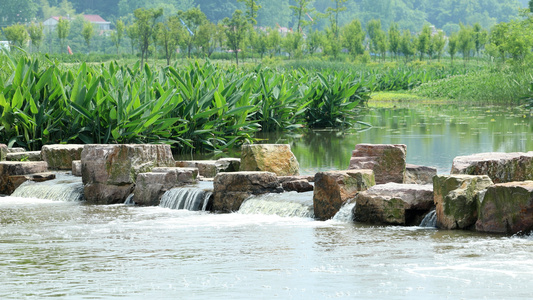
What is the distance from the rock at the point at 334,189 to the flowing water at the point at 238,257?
0.13 metres

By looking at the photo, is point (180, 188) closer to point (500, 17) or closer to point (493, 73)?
point (493, 73)

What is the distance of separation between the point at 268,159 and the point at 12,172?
3.08 metres

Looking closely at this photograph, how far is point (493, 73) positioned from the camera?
30344 millimetres

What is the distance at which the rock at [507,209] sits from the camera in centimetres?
602

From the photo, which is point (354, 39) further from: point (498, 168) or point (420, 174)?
point (498, 168)

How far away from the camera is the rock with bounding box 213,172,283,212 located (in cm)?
778

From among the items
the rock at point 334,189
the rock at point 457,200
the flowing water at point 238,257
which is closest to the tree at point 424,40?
the flowing water at point 238,257

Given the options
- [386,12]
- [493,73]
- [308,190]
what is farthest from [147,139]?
[386,12]

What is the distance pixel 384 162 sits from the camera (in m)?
8.10

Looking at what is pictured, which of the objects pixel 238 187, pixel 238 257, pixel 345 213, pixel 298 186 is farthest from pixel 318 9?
pixel 238 257

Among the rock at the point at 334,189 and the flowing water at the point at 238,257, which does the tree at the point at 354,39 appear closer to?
the flowing water at the point at 238,257

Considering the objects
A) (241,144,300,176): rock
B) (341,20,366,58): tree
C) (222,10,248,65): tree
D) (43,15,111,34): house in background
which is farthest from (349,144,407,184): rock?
(43,15,111,34): house in background

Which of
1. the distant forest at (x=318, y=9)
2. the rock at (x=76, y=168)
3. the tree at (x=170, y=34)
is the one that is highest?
the distant forest at (x=318, y=9)

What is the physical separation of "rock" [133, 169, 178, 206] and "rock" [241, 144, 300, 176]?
847mm
